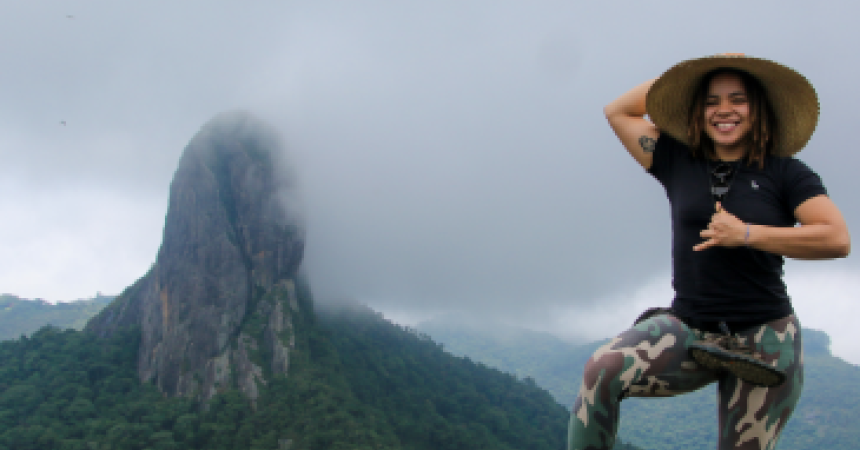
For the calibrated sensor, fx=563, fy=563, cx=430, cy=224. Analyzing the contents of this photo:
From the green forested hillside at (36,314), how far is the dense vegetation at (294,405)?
5548 centimetres

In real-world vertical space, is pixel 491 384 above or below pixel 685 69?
below

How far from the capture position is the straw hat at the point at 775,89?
1.99 metres

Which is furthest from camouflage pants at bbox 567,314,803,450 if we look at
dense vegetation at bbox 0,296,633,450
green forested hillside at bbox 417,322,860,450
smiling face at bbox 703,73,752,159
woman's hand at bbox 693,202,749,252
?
green forested hillside at bbox 417,322,860,450

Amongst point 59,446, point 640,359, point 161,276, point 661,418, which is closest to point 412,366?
point 161,276

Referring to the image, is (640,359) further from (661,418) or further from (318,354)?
(661,418)

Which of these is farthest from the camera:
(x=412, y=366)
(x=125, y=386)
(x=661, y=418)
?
(x=661, y=418)

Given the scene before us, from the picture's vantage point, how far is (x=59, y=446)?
3838 cm

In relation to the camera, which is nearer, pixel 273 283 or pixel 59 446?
pixel 59 446

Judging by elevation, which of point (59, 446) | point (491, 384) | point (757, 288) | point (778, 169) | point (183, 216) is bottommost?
point (59, 446)

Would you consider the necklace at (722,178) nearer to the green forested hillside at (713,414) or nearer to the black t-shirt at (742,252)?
the black t-shirt at (742,252)

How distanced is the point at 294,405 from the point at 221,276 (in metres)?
16.5

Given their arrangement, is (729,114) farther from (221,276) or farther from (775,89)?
(221,276)

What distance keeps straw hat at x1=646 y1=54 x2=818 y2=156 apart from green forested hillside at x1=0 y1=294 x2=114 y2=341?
4642 inches

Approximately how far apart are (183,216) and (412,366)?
31.1m
